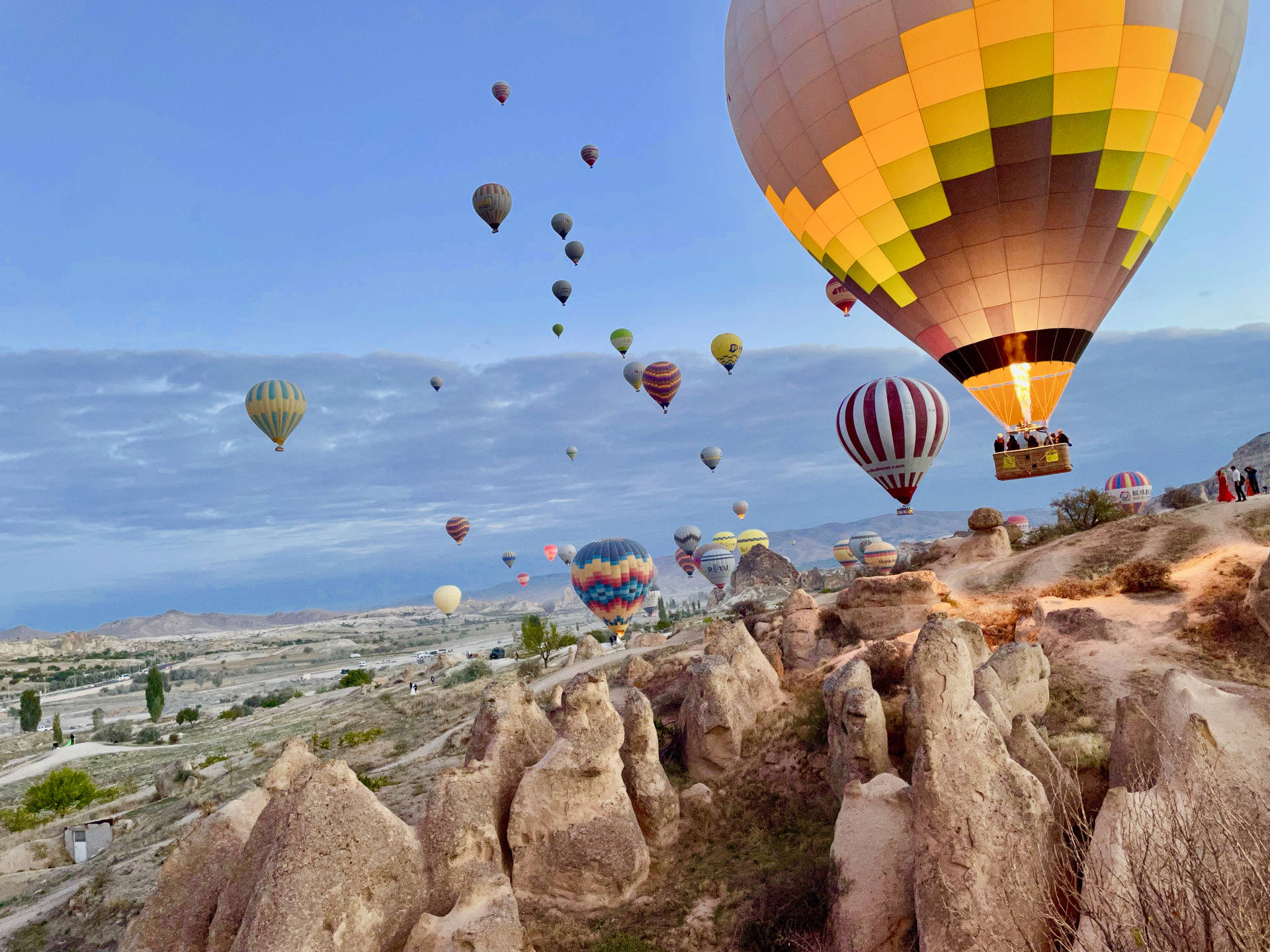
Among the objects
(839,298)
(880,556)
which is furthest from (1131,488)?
(839,298)

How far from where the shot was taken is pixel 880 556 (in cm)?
7325

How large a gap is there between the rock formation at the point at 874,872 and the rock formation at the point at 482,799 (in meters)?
5.36

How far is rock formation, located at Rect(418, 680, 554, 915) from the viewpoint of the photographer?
1112 centimetres

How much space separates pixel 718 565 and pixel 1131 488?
4439 cm

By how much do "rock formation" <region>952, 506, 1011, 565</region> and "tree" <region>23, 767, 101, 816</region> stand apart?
40.5m

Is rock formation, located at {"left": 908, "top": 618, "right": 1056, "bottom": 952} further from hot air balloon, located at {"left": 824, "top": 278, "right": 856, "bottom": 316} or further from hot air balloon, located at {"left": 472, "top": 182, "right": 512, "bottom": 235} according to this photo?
hot air balloon, located at {"left": 472, "top": 182, "right": 512, "bottom": 235}

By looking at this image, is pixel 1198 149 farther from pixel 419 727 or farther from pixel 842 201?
pixel 419 727

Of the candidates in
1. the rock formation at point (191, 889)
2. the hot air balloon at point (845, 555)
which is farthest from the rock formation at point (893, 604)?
the hot air balloon at point (845, 555)

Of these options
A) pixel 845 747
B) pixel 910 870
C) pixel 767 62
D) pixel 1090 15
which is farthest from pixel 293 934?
pixel 1090 15

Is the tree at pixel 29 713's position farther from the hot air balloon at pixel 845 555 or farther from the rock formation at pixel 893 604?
the hot air balloon at pixel 845 555

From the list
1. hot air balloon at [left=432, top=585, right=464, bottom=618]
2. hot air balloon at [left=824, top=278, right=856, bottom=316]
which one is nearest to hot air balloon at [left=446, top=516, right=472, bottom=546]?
hot air balloon at [left=432, top=585, right=464, bottom=618]

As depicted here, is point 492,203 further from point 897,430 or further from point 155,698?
point 155,698

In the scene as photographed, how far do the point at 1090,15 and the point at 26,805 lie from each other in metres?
47.0

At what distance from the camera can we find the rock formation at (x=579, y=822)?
12.5 metres
